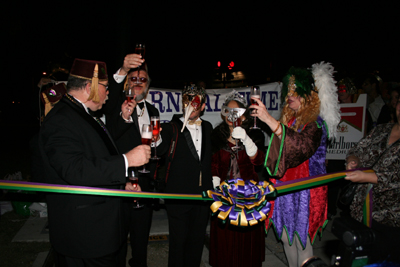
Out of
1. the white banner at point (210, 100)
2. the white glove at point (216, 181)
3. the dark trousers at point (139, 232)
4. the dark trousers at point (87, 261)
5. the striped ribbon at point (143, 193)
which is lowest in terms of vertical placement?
the dark trousers at point (139, 232)

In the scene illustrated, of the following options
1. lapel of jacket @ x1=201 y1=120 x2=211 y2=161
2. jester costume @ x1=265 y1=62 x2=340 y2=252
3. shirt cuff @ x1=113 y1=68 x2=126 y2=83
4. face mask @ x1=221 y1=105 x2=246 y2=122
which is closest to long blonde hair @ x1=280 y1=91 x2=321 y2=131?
jester costume @ x1=265 y1=62 x2=340 y2=252

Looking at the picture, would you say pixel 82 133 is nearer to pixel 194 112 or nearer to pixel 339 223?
pixel 194 112

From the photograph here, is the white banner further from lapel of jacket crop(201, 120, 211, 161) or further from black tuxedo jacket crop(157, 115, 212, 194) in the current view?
black tuxedo jacket crop(157, 115, 212, 194)

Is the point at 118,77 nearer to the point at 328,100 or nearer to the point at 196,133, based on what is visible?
the point at 196,133

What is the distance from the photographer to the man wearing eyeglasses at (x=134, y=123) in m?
3.08

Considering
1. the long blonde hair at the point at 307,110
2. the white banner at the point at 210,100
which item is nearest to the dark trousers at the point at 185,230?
the long blonde hair at the point at 307,110

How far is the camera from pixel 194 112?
10.7 ft

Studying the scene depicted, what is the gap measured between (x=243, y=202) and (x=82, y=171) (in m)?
1.46

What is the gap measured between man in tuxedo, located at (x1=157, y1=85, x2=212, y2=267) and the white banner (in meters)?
2.85

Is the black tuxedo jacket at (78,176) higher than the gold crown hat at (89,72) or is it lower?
lower

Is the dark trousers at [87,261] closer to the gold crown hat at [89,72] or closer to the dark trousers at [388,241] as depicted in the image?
the gold crown hat at [89,72]

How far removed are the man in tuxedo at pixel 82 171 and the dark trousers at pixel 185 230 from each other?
79 centimetres

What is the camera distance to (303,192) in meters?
2.91

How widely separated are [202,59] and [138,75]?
19.9m
